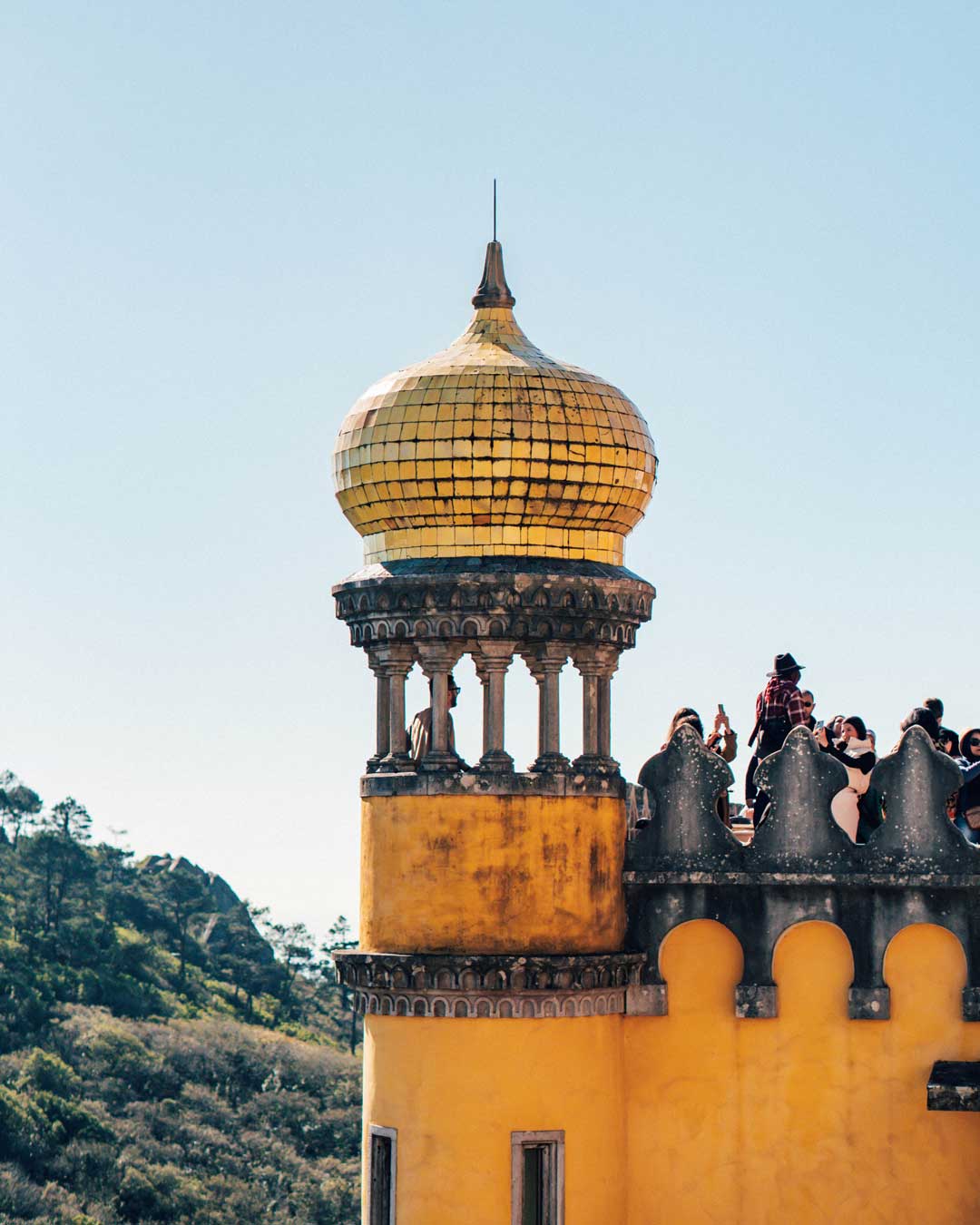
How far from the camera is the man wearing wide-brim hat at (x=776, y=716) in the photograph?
58.7 feet

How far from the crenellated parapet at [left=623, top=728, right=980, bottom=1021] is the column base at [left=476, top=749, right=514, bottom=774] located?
1.15 meters

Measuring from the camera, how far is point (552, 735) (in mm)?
16688

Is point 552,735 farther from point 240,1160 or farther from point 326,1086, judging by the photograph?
point 326,1086

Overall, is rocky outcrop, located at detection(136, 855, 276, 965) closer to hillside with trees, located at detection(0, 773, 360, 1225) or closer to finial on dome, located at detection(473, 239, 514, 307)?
hillside with trees, located at detection(0, 773, 360, 1225)

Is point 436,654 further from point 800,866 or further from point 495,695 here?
point 800,866

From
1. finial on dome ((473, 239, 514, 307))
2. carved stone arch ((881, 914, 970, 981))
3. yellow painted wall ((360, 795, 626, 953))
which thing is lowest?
carved stone arch ((881, 914, 970, 981))

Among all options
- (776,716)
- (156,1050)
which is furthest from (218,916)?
(776,716)

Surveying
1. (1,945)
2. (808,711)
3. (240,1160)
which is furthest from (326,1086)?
(808,711)

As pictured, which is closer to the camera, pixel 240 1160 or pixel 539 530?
pixel 539 530

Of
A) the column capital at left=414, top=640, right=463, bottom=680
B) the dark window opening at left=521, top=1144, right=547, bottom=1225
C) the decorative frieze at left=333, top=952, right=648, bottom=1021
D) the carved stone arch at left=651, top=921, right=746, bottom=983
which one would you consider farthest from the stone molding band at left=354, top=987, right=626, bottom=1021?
the column capital at left=414, top=640, right=463, bottom=680

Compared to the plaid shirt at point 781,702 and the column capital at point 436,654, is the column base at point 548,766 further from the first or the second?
the plaid shirt at point 781,702

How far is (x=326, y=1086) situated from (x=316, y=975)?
22.3m

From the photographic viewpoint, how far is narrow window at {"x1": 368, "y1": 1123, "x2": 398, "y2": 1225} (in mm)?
16459

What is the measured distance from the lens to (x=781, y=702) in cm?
1795
